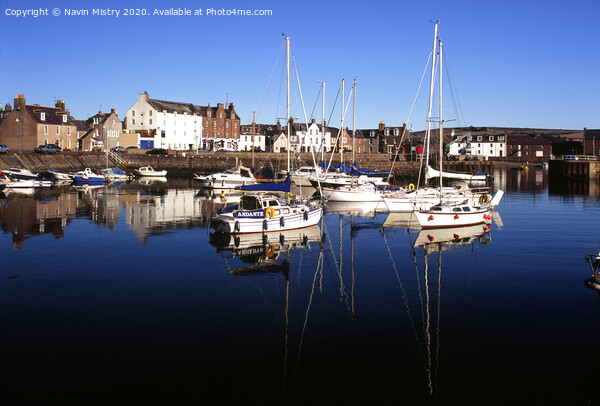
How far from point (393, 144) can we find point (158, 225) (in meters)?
120

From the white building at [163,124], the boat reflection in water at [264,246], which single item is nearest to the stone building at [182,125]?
the white building at [163,124]

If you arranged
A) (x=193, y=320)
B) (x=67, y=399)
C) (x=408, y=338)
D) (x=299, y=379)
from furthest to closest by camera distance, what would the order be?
(x=193, y=320)
(x=408, y=338)
(x=299, y=379)
(x=67, y=399)

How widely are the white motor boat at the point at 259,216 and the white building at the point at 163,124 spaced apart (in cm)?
8856

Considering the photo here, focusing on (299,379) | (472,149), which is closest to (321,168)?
(299,379)

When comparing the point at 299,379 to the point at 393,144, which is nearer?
the point at 299,379

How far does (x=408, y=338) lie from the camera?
15578 mm

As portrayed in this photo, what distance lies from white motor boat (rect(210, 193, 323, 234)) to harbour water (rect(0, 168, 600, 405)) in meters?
1.01

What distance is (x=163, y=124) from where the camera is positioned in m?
117

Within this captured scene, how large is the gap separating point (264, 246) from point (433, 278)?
9.57m

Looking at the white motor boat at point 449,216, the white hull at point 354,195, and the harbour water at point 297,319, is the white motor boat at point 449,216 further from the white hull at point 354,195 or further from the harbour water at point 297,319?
the white hull at point 354,195

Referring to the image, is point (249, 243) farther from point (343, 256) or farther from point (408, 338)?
point (408, 338)

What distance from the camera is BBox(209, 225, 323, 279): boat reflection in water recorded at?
23984 mm

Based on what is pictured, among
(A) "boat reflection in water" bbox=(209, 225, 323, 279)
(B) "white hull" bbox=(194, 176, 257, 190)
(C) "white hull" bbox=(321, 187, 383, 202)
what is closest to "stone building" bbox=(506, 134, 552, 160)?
(B) "white hull" bbox=(194, 176, 257, 190)

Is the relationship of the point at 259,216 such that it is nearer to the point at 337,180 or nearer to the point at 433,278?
the point at 433,278
